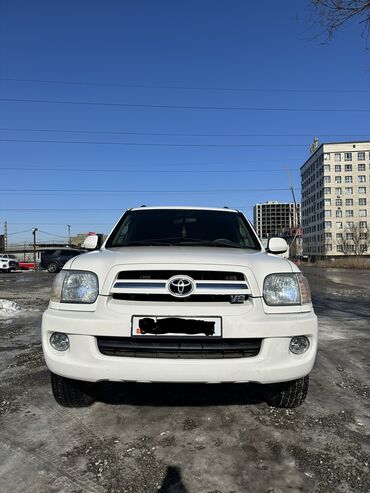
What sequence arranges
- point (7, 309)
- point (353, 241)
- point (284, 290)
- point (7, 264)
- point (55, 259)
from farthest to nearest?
point (353, 241) < point (7, 264) < point (55, 259) < point (7, 309) < point (284, 290)

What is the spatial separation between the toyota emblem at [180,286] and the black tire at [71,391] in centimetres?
107

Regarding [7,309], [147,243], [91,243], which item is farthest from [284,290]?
[7,309]

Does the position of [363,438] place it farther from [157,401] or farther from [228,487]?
[157,401]

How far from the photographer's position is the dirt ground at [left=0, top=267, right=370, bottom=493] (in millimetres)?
2412

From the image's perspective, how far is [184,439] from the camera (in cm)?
290

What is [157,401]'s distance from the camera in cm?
357

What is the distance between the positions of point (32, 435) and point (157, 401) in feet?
3.37

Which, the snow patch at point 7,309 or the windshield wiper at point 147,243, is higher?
the windshield wiper at point 147,243

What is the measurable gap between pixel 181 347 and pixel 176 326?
14 centimetres

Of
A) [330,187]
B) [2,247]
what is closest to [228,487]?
[2,247]

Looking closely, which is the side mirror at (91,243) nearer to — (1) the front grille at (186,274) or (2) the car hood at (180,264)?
(2) the car hood at (180,264)

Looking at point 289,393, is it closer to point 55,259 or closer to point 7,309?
point 7,309

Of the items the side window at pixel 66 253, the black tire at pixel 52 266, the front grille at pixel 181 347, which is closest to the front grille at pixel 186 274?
the front grille at pixel 181 347

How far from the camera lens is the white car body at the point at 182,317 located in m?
2.77
